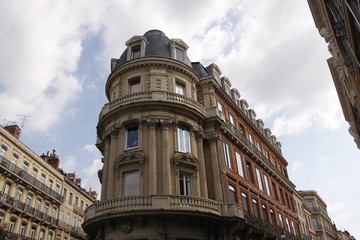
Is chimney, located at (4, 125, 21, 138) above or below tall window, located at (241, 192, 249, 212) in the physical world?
above

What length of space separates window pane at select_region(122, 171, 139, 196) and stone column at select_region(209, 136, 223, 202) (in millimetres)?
5584

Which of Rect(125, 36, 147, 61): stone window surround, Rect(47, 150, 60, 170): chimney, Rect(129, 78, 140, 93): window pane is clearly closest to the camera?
Rect(129, 78, 140, 93): window pane

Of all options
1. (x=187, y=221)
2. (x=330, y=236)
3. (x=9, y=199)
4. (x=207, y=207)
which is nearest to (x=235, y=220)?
(x=207, y=207)

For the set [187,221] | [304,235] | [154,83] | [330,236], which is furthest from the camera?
[330,236]

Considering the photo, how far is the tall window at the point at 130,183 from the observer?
1963cm

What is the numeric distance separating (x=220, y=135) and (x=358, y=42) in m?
13.4

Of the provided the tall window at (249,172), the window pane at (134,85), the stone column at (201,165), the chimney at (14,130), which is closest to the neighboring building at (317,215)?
the tall window at (249,172)

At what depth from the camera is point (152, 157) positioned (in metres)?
19.8

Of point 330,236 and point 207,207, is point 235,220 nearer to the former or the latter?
point 207,207

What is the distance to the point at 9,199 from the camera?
1168 inches

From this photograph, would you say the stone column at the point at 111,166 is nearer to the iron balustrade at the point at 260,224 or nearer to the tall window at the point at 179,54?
the tall window at the point at 179,54

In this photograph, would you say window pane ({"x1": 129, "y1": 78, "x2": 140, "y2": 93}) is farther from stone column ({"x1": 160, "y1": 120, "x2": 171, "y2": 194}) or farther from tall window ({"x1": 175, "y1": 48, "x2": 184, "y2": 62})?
stone column ({"x1": 160, "y1": 120, "x2": 171, "y2": 194})

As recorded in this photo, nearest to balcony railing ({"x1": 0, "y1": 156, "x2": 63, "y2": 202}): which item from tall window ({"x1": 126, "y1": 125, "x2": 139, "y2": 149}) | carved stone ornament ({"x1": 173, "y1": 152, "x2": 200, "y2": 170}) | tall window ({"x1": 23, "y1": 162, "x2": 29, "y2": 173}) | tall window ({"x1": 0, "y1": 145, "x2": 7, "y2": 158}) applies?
tall window ({"x1": 0, "y1": 145, "x2": 7, "y2": 158})

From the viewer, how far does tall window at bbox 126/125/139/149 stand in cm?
2119
